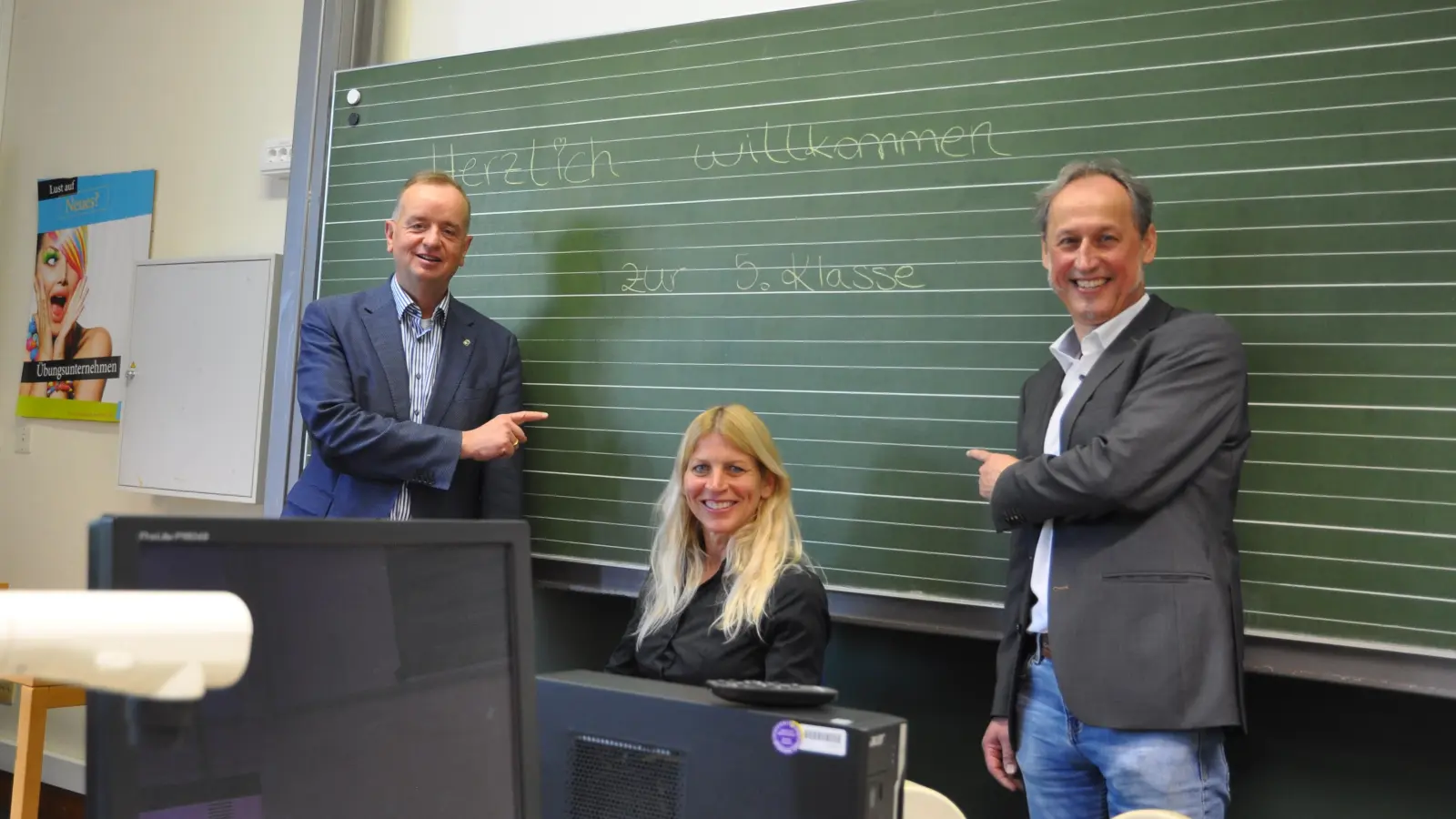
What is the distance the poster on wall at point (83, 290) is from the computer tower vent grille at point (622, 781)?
11.0 ft

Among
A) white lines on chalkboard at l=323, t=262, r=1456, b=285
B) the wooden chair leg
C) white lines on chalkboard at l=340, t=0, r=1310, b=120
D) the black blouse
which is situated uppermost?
white lines on chalkboard at l=340, t=0, r=1310, b=120

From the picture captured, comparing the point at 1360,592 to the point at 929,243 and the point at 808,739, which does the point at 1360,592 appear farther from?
the point at 808,739

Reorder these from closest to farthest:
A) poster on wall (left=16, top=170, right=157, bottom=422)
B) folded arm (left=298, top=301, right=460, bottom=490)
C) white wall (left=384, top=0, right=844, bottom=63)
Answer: folded arm (left=298, top=301, right=460, bottom=490)
white wall (left=384, top=0, right=844, bottom=63)
poster on wall (left=16, top=170, right=157, bottom=422)

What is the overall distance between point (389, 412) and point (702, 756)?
187 centimetres

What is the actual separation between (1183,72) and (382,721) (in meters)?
2.02

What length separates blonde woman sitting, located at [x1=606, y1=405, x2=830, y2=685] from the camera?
220 centimetres

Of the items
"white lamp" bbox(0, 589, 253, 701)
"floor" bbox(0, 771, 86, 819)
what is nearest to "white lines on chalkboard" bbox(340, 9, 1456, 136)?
"white lamp" bbox(0, 589, 253, 701)

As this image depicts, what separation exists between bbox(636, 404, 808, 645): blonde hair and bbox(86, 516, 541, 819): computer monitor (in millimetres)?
1318

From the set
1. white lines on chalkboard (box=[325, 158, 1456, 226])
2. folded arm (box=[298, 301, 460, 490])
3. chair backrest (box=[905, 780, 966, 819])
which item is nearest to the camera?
chair backrest (box=[905, 780, 966, 819])

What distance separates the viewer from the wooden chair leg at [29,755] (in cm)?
301

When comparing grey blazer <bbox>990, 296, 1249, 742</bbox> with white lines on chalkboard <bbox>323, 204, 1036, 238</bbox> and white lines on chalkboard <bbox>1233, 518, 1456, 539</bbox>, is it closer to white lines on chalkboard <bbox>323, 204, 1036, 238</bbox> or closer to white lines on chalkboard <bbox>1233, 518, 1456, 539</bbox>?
white lines on chalkboard <bbox>1233, 518, 1456, 539</bbox>

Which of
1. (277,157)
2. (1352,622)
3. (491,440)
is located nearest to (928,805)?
(1352,622)

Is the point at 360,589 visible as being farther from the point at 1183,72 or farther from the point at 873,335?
the point at 1183,72

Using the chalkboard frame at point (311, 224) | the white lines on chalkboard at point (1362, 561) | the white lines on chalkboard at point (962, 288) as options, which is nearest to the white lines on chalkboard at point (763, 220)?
the white lines on chalkboard at point (962, 288)
